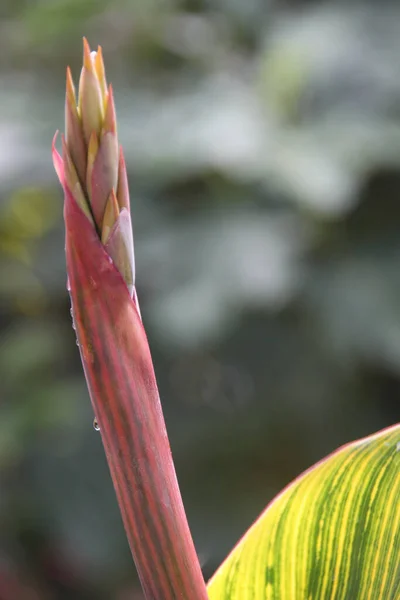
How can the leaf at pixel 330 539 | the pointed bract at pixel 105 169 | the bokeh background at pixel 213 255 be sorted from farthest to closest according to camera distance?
the bokeh background at pixel 213 255
the leaf at pixel 330 539
the pointed bract at pixel 105 169

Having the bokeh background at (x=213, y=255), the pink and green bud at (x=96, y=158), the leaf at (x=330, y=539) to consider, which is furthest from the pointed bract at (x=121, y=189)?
the bokeh background at (x=213, y=255)

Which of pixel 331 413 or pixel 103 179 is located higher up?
pixel 103 179

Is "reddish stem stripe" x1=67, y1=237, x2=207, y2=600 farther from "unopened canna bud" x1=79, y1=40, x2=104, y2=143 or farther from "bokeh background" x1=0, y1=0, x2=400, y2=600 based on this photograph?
"bokeh background" x1=0, y1=0, x2=400, y2=600

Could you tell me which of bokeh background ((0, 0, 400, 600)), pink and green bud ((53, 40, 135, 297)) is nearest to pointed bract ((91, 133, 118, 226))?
pink and green bud ((53, 40, 135, 297))

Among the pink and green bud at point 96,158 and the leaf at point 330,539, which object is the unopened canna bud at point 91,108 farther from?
the leaf at point 330,539

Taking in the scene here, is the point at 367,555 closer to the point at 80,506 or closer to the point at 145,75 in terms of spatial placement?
the point at 80,506

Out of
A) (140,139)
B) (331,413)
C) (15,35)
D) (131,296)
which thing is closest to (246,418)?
(331,413)

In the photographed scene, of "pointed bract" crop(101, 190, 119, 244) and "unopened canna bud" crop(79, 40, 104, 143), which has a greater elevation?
"unopened canna bud" crop(79, 40, 104, 143)
